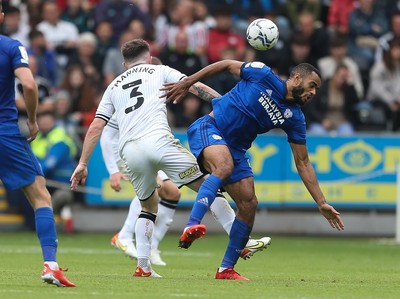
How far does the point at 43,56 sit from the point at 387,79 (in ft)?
22.8

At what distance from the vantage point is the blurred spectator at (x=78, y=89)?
22797 millimetres

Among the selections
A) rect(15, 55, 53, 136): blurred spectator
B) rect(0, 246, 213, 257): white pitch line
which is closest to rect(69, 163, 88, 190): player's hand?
rect(0, 246, 213, 257): white pitch line

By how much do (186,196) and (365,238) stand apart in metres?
3.49

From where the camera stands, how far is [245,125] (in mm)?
11992

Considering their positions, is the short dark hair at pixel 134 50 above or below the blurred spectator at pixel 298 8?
above

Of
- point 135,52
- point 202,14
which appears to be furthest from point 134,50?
point 202,14

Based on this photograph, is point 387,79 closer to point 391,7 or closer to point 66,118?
point 391,7

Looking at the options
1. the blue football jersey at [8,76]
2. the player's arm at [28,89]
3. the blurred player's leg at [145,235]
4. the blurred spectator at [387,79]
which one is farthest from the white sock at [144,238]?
the blurred spectator at [387,79]

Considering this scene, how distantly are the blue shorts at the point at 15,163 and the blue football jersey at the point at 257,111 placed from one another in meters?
2.49

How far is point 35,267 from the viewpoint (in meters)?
13.7

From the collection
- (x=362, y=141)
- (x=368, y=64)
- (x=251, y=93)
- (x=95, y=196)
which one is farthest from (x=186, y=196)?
(x=251, y=93)

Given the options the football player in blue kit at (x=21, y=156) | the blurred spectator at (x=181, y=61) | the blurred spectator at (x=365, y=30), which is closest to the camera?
the football player in blue kit at (x=21, y=156)

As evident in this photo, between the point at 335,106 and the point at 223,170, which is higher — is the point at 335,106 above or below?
below

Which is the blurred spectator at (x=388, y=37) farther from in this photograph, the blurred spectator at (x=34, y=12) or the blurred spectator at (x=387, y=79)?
the blurred spectator at (x=34, y=12)
